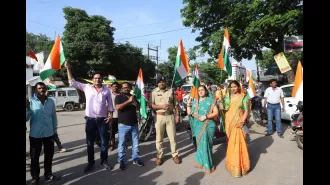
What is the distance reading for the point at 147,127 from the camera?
687 cm

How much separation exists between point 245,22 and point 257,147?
972 cm

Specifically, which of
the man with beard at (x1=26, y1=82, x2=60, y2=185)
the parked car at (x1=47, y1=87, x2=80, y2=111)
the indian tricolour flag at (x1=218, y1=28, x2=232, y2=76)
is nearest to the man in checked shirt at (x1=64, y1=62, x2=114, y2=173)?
the man with beard at (x1=26, y1=82, x2=60, y2=185)

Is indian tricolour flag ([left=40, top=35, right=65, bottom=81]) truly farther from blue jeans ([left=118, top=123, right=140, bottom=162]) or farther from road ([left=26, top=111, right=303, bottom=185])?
road ([left=26, top=111, right=303, bottom=185])

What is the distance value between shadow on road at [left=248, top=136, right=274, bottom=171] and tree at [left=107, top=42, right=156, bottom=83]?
19.0 metres

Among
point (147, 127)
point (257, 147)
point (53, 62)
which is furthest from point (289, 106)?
point (53, 62)

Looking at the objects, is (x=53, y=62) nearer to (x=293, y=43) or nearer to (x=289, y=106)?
(x=289, y=106)

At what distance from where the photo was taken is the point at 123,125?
469 cm

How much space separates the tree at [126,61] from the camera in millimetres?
24991

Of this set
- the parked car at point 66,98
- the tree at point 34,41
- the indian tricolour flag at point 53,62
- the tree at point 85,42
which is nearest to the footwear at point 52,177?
the indian tricolour flag at point 53,62

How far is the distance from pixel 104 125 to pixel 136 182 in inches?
44.0

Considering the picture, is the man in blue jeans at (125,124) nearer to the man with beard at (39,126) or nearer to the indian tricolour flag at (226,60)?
the man with beard at (39,126)
